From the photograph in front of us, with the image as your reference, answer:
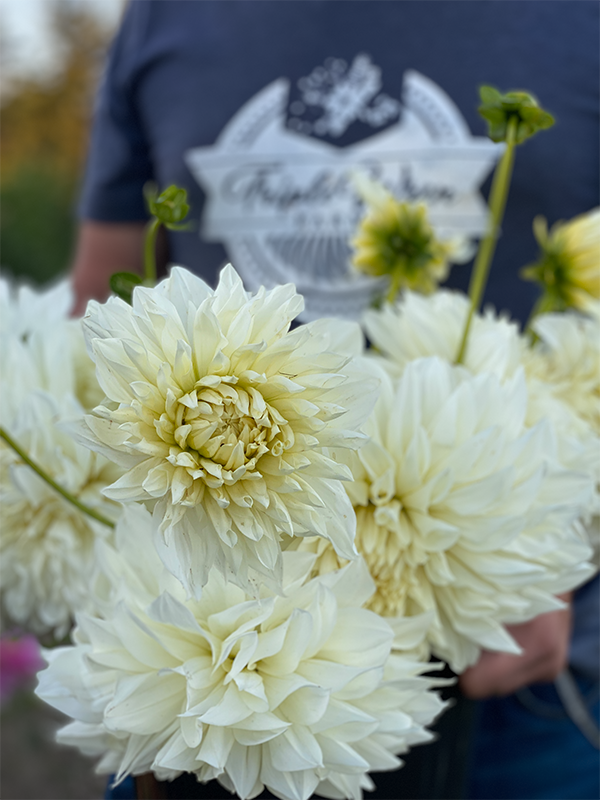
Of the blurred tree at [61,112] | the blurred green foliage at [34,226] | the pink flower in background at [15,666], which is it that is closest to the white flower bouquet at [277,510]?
the pink flower in background at [15,666]

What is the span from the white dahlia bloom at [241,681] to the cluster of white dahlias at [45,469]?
9 centimetres

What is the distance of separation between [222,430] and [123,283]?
0.15m

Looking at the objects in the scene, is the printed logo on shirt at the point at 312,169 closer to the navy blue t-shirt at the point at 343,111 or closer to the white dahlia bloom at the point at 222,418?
the navy blue t-shirt at the point at 343,111

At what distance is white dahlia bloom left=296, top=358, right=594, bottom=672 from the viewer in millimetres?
377

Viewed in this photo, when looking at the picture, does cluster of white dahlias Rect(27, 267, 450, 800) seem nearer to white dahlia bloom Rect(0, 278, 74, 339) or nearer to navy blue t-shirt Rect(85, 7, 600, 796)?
white dahlia bloom Rect(0, 278, 74, 339)

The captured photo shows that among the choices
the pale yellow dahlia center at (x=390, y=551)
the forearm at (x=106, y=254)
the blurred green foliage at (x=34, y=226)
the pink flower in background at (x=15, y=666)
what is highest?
the pale yellow dahlia center at (x=390, y=551)

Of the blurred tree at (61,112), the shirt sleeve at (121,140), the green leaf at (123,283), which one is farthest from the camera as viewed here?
the blurred tree at (61,112)

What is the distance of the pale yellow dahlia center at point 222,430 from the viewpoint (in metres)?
0.27

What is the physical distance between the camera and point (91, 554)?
1.55ft

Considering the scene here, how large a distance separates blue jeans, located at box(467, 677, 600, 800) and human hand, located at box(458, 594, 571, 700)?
22 centimetres

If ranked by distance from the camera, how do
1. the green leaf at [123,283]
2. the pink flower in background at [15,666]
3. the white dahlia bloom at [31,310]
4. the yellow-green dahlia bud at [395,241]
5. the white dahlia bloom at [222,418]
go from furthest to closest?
the pink flower in background at [15,666] → the yellow-green dahlia bud at [395,241] → the white dahlia bloom at [31,310] → the green leaf at [123,283] → the white dahlia bloom at [222,418]

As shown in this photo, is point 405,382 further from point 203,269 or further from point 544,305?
point 203,269

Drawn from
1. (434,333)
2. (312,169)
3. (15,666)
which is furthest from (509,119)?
(15,666)

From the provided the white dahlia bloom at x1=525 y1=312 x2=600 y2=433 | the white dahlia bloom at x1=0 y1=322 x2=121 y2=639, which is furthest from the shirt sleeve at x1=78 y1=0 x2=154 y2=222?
the white dahlia bloom at x1=525 y1=312 x2=600 y2=433
